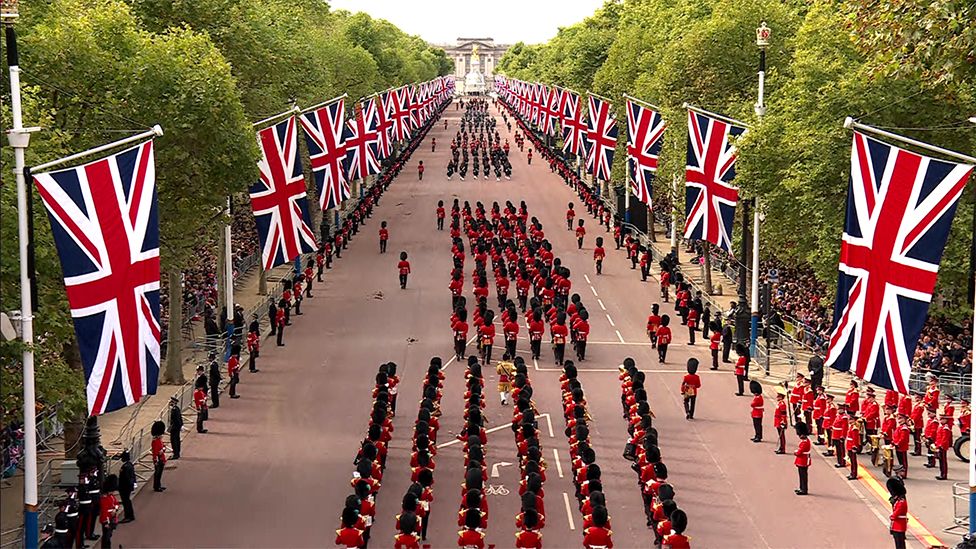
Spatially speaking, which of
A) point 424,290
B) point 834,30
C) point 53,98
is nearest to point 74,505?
point 53,98

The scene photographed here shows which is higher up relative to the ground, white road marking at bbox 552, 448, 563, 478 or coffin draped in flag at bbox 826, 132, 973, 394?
coffin draped in flag at bbox 826, 132, 973, 394

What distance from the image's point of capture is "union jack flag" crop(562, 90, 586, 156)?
204ft

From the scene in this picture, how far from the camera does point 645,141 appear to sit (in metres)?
41.2

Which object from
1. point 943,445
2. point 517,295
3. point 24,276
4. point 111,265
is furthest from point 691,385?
point 517,295

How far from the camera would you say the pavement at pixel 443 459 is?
66.7 ft

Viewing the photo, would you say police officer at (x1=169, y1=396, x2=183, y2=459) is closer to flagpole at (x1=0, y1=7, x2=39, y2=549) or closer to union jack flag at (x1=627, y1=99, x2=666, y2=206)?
flagpole at (x1=0, y1=7, x2=39, y2=549)

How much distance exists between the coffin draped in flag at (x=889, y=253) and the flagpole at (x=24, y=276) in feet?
35.3

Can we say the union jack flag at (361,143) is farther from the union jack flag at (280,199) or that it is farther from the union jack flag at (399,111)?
the union jack flag at (280,199)

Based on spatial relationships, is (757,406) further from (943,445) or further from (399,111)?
(399,111)

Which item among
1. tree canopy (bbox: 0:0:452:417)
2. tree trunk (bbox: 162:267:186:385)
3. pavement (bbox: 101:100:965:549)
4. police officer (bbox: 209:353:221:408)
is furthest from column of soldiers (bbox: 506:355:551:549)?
tree trunk (bbox: 162:267:186:385)

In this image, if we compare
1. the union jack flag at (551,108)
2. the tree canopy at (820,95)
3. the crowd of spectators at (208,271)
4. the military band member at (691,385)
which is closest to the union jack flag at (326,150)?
the crowd of spectators at (208,271)

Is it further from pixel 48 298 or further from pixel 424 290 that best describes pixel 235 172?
pixel 424 290

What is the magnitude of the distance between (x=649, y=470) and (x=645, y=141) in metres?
22.2

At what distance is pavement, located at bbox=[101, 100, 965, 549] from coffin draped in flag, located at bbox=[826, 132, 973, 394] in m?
3.37
